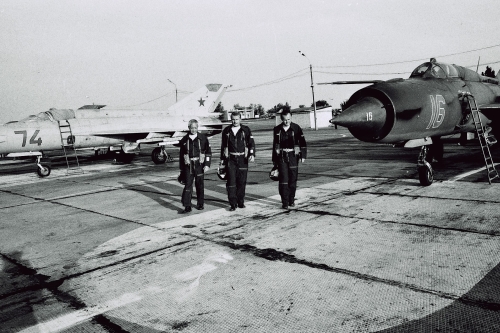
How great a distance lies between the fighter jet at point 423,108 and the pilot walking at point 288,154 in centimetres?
101

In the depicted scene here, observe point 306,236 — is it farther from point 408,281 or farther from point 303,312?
point 303,312

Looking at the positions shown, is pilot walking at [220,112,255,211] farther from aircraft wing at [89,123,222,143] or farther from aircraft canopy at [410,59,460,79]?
aircraft wing at [89,123,222,143]

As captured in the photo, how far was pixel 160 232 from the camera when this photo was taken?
19.0 feet

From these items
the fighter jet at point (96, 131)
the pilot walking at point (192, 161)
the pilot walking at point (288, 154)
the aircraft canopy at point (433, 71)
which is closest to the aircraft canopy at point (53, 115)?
the fighter jet at point (96, 131)

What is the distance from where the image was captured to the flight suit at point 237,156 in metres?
6.87

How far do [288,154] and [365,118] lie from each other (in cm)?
152

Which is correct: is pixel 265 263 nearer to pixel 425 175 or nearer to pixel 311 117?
pixel 425 175

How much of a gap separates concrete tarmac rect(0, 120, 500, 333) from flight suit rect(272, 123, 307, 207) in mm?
424

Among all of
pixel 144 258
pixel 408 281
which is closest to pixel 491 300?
pixel 408 281

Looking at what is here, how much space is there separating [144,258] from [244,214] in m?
2.28

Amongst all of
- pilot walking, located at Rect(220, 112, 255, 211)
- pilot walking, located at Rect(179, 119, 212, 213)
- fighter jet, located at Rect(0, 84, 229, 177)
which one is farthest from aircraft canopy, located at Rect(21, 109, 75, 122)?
pilot walking, located at Rect(220, 112, 255, 211)

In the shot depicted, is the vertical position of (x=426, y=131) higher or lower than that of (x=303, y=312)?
higher

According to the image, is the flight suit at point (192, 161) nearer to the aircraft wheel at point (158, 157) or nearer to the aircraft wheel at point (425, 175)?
the aircraft wheel at point (425, 175)

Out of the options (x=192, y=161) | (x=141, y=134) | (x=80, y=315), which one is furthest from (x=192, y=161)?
(x=141, y=134)
